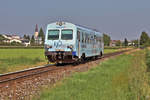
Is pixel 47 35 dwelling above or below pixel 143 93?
above

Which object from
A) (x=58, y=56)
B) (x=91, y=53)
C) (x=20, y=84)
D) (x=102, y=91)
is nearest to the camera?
(x=102, y=91)

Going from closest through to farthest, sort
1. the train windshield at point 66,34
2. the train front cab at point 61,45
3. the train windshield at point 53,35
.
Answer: the train front cab at point 61,45 → the train windshield at point 66,34 → the train windshield at point 53,35

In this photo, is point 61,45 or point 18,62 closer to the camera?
point 61,45

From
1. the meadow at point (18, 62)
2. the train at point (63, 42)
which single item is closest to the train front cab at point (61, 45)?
the train at point (63, 42)

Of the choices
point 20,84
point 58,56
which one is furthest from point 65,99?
point 58,56

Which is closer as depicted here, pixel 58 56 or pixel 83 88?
pixel 83 88

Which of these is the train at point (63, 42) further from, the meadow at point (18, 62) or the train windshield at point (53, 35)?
the meadow at point (18, 62)

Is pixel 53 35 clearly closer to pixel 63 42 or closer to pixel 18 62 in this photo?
pixel 63 42

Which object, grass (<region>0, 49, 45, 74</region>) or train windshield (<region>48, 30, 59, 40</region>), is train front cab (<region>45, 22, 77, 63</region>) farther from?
grass (<region>0, 49, 45, 74</region>)

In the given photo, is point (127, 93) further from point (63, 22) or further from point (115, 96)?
point (63, 22)

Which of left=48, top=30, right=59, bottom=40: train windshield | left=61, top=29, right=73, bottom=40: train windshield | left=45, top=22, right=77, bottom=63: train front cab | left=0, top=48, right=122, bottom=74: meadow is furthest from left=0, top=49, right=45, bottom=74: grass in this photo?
left=61, top=29, right=73, bottom=40: train windshield

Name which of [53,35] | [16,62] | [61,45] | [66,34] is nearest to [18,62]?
[16,62]

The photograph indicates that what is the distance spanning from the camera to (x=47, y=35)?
1875 centimetres

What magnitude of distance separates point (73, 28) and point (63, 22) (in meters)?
1.08
